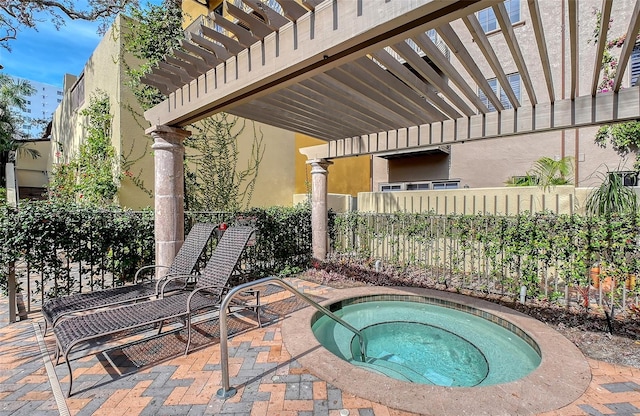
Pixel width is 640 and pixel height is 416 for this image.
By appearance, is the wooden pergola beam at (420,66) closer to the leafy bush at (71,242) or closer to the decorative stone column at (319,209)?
the decorative stone column at (319,209)

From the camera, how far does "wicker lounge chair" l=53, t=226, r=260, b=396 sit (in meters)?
2.90

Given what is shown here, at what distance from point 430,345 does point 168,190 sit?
16.0 ft

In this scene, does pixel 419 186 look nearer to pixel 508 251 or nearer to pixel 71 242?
pixel 508 251

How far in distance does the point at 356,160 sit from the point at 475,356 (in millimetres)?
11559

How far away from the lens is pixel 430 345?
447cm

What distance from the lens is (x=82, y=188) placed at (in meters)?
8.84

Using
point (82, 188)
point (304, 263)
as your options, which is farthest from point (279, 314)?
point (82, 188)

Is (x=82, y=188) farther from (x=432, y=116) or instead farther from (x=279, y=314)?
(x=432, y=116)

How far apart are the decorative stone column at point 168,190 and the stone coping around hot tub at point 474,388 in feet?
9.28

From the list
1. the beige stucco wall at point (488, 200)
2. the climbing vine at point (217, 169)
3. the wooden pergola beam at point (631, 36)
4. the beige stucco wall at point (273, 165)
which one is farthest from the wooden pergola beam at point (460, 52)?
the beige stucco wall at point (273, 165)

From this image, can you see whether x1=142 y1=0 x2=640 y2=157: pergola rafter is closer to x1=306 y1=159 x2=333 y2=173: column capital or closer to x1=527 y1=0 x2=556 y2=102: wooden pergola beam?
x1=527 y1=0 x2=556 y2=102: wooden pergola beam

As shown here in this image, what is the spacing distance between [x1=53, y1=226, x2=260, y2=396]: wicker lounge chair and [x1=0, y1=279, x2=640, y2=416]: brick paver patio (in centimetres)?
21

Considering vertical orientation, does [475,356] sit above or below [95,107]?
below

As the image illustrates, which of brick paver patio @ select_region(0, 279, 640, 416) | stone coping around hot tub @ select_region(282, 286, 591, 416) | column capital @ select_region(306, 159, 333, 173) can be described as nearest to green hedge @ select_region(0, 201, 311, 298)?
brick paver patio @ select_region(0, 279, 640, 416)
